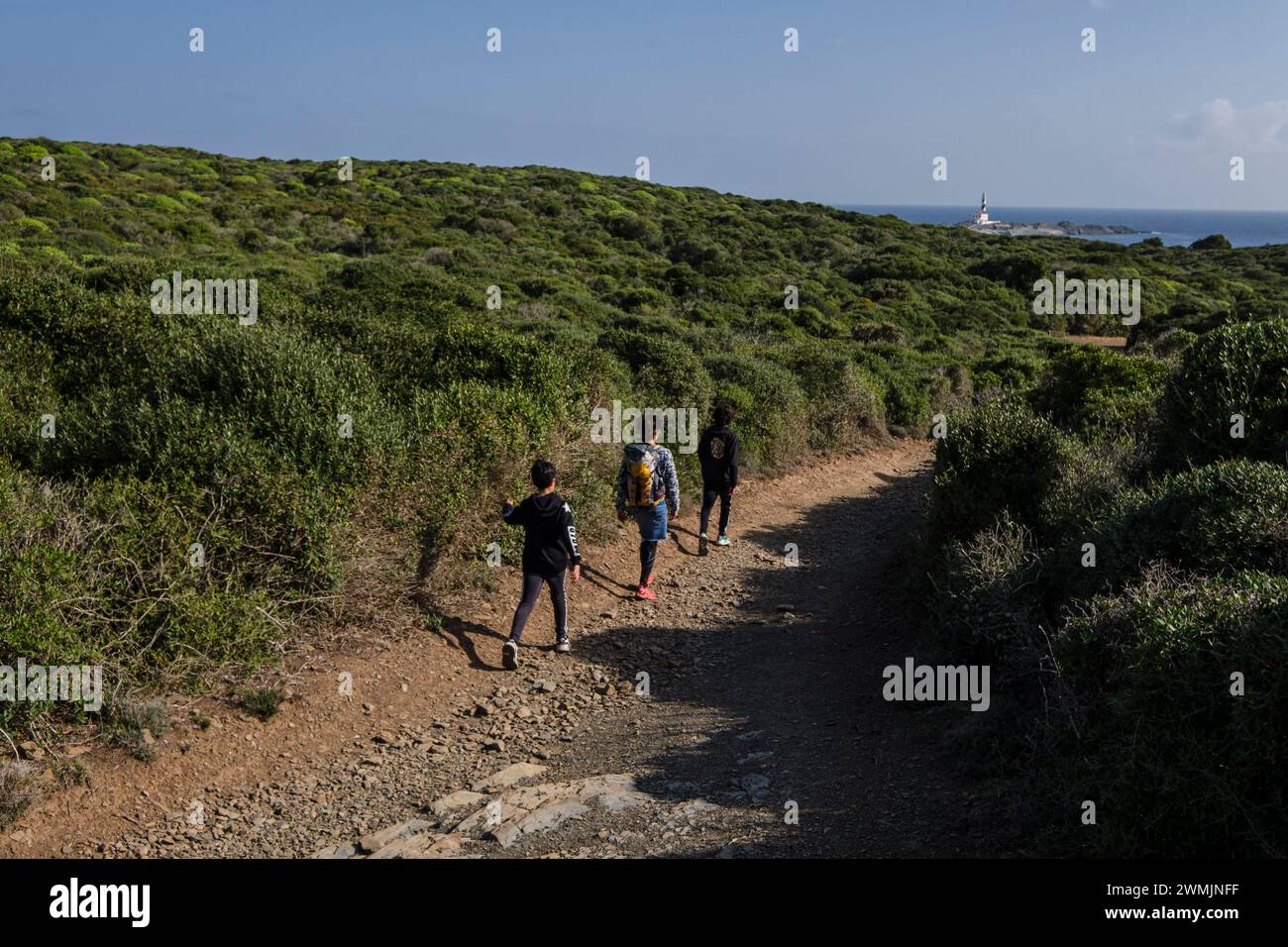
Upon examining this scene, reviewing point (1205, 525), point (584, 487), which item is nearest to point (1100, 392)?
point (1205, 525)

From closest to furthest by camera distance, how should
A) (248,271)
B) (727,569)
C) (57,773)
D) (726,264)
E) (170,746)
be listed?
(57,773)
(170,746)
(727,569)
(248,271)
(726,264)

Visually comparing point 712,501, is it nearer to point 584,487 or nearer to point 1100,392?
point 584,487

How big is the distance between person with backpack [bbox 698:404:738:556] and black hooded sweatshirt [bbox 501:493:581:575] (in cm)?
317

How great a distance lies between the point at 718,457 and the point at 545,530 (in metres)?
3.42

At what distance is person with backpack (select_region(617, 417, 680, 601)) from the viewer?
29.6ft

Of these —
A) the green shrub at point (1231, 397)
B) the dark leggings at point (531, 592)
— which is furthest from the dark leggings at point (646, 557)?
the green shrub at point (1231, 397)

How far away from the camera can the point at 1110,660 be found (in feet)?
17.1

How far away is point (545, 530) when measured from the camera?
25.3 feet

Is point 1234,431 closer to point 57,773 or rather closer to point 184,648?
point 184,648

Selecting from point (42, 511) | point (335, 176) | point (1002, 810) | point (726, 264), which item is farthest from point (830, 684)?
point (335, 176)

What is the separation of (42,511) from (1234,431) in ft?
29.0

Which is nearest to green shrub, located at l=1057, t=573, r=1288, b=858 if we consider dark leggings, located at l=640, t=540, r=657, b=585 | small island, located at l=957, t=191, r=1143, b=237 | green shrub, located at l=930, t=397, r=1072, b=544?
green shrub, located at l=930, t=397, r=1072, b=544

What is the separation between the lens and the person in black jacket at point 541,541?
7.69m

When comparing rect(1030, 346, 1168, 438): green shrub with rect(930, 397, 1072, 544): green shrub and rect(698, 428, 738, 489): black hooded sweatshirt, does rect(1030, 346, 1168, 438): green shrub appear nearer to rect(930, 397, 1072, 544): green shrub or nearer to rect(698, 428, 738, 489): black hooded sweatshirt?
rect(930, 397, 1072, 544): green shrub
